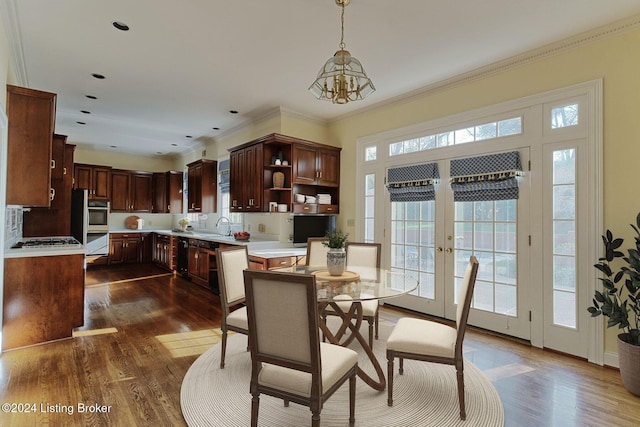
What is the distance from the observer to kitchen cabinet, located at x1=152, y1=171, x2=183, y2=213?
28.2 feet

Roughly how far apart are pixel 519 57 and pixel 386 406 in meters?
3.52

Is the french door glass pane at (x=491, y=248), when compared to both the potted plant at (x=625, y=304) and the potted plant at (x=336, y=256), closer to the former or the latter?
the potted plant at (x=625, y=304)

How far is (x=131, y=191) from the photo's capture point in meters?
8.78

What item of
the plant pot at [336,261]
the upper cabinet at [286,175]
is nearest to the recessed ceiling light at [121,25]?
the upper cabinet at [286,175]

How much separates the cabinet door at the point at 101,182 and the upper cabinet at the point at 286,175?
4.98 m

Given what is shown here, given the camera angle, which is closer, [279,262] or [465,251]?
[465,251]

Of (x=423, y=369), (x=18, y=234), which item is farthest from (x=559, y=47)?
(x=18, y=234)

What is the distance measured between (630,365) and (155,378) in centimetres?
362

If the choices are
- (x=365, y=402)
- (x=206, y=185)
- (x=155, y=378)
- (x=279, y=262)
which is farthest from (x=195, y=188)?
(x=365, y=402)

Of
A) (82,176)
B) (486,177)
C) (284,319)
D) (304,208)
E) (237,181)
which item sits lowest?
(284,319)

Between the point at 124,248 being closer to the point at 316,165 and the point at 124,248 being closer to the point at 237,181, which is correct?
the point at 237,181

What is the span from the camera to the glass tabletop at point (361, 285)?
215 centimetres

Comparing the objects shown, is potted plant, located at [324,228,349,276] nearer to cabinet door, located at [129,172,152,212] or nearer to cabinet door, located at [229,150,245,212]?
cabinet door, located at [229,150,245,212]

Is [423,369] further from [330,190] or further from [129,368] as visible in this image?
[330,190]
